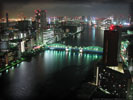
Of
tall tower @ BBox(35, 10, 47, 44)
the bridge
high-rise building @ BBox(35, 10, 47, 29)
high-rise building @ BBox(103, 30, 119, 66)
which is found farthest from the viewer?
high-rise building @ BBox(35, 10, 47, 29)

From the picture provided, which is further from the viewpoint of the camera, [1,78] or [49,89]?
[1,78]

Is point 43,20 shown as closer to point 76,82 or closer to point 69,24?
point 69,24

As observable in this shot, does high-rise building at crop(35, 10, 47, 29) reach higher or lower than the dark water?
higher

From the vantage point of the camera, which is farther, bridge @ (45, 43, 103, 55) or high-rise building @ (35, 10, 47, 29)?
high-rise building @ (35, 10, 47, 29)

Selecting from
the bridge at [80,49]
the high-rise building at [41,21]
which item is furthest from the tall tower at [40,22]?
the bridge at [80,49]

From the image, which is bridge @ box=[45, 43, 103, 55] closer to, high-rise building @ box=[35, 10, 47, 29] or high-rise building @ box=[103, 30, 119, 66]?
high-rise building @ box=[35, 10, 47, 29]

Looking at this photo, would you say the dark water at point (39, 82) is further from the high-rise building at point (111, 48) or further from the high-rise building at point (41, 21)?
the high-rise building at point (41, 21)

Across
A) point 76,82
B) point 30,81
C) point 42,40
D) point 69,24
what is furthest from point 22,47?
point 69,24

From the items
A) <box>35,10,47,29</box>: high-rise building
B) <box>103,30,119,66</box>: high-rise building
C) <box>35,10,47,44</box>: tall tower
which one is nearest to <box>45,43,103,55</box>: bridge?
<box>35,10,47,44</box>: tall tower
